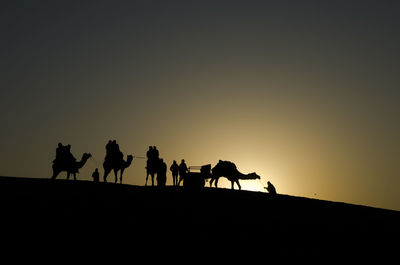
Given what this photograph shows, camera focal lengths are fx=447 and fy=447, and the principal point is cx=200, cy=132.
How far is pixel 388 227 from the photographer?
19.8 m

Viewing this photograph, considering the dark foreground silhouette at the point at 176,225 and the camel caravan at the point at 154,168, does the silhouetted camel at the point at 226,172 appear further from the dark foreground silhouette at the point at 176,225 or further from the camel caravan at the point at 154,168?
the dark foreground silhouette at the point at 176,225

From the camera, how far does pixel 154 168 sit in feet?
91.8

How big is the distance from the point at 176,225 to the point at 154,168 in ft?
42.0

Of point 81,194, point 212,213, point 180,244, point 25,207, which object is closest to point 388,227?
point 212,213

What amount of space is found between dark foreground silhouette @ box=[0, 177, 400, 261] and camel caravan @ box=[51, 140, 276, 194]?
3.05 metres

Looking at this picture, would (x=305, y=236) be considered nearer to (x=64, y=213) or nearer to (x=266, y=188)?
(x=64, y=213)

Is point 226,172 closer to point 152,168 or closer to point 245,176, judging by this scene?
point 245,176

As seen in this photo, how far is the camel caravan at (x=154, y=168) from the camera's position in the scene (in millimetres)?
24859

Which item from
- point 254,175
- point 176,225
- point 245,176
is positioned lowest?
point 176,225

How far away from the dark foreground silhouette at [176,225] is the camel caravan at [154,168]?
10.0 ft

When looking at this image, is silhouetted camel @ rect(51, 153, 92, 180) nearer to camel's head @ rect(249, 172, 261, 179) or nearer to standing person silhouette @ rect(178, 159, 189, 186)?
standing person silhouette @ rect(178, 159, 189, 186)

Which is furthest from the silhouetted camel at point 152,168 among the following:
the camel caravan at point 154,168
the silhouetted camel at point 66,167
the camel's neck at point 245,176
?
the camel's neck at point 245,176

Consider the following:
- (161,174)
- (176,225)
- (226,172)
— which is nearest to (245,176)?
(226,172)

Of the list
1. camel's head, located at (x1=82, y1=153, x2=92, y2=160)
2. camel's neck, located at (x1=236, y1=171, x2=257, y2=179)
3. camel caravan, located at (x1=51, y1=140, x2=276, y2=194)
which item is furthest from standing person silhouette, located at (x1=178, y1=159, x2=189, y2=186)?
camel's head, located at (x1=82, y1=153, x2=92, y2=160)
